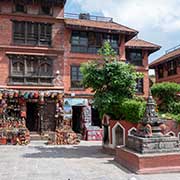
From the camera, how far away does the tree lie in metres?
14.8

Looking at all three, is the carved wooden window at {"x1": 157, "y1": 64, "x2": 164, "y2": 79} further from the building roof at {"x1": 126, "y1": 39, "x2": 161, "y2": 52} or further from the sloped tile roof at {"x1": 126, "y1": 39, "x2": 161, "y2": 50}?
the building roof at {"x1": 126, "y1": 39, "x2": 161, "y2": 52}

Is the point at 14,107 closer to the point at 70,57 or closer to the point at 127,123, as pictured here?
the point at 70,57

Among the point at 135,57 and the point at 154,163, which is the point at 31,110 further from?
the point at 154,163

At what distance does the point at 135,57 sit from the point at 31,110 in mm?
10870

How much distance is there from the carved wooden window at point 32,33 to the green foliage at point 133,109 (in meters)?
11.1

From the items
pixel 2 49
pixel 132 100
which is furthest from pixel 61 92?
pixel 132 100

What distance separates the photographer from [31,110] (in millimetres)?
23594

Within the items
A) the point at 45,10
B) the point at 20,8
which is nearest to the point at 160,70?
the point at 45,10

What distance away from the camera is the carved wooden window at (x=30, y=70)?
2227cm

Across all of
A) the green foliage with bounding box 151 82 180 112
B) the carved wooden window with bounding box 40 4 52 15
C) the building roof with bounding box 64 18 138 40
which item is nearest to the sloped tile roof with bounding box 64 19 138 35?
Result: the building roof with bounding box 64 18 138 40

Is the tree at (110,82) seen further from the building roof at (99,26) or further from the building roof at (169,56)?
the building roof at (169,56)

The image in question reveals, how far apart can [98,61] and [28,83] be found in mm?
8633

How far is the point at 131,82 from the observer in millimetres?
14891

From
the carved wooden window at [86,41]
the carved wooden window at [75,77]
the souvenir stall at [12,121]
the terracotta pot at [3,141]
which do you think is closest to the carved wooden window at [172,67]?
the carved wooden window at [86,41]
